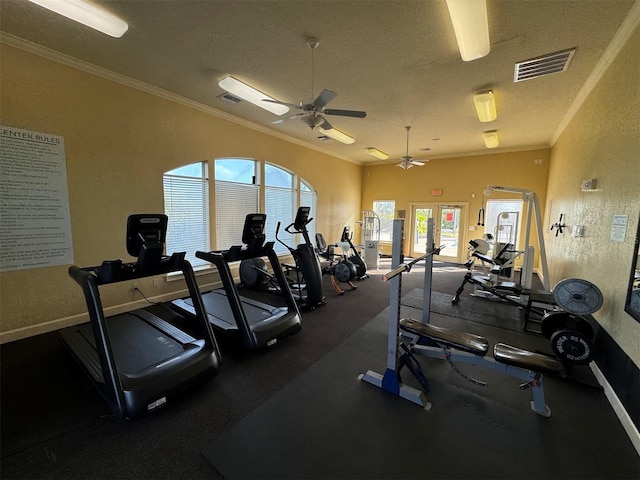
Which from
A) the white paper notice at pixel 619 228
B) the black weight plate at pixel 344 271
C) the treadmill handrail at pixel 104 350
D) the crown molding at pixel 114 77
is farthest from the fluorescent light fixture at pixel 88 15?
the white paper notice at pixel 619 228

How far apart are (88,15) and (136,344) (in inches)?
120

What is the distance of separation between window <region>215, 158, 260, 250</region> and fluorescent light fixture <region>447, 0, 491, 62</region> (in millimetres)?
4090

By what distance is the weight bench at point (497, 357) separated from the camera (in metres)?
2.01

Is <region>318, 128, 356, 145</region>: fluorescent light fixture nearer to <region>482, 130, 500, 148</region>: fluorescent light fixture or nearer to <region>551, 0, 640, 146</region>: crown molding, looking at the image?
<region>482, 130, 500, 148</region>: fluorescent light fixture

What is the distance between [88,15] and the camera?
7.88 feet

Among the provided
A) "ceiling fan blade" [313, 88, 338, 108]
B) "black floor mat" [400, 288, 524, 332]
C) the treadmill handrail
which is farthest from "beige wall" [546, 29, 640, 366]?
the treadmill handrail

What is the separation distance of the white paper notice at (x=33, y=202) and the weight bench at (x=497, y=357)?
164 inches

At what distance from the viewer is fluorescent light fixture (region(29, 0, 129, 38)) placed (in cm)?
226

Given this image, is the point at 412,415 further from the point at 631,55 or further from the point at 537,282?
the point at 537,282

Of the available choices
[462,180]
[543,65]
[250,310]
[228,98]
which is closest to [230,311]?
[250,310]

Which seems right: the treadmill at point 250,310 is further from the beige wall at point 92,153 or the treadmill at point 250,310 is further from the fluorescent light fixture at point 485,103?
the fluorescent light fixture at point 485,103

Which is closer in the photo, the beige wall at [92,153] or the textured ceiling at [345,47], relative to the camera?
the textured ceiling at [345,47]

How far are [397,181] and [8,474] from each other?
920 centimetres

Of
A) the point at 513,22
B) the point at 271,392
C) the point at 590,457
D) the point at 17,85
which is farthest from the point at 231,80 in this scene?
the point at 590,457
